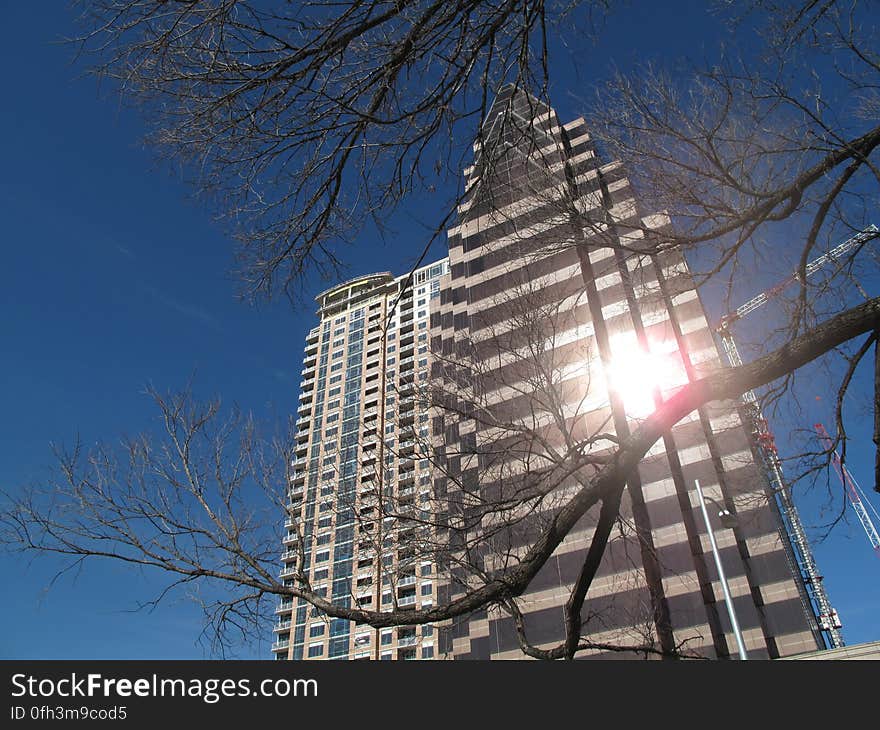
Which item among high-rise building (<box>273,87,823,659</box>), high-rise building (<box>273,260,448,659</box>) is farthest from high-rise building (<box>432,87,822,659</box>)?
high-rise building (<box>273,260,448,659</box>)

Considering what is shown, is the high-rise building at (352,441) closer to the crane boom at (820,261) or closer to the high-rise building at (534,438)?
the high-rise building at (534,438)

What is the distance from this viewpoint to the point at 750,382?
349 centimetres

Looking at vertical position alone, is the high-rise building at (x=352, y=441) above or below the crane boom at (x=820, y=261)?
above

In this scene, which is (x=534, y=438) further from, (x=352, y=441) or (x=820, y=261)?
(x=352, y=441)

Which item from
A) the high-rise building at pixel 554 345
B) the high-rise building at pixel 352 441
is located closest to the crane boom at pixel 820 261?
the high-rise building at pixel 554 345

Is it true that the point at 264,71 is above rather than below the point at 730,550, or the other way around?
below

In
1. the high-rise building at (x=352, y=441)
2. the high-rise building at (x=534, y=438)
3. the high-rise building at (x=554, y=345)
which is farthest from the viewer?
the high-rise building at (x=352, y=441)

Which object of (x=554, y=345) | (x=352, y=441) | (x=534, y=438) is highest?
(x=352, y=441)

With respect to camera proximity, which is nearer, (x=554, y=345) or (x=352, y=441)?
(x=554, y=345)

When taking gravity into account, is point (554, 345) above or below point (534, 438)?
above

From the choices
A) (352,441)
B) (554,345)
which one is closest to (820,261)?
(554,345)
